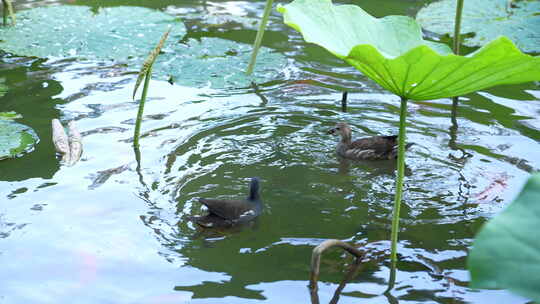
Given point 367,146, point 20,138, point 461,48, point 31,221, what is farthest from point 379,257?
point 461,48

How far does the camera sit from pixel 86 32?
28.5 feet

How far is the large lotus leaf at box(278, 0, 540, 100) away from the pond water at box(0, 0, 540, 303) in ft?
4.44

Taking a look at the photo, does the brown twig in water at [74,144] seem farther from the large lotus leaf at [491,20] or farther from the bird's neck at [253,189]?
the large lotus leaf at [491,20]

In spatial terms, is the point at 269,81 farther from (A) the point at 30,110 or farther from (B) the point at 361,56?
(B) the point at 361,56

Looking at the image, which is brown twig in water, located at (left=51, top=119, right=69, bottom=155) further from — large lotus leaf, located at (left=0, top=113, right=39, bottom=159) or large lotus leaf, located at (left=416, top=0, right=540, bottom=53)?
large lotus leaf, located at (left=416, top=0, right=540, bottom=53)

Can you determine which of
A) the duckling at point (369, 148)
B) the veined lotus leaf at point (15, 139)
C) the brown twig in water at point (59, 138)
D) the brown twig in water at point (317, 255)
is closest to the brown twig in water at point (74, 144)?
the brown twig in water at point (59, 138)

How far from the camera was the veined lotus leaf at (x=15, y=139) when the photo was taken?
243 inches

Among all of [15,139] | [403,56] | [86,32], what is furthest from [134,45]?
[403,56]

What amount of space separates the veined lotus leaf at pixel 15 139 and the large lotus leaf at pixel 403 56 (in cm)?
330

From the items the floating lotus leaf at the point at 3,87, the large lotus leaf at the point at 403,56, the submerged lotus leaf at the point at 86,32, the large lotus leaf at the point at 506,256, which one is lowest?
the floating lotus leaf at the point at 3,87

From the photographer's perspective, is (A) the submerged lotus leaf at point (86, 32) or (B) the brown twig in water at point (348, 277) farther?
(A) the submerged lotus leaf at point (86, 32)

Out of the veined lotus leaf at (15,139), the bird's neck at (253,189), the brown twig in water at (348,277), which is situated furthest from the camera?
the veined lotus leaf at (15,139)

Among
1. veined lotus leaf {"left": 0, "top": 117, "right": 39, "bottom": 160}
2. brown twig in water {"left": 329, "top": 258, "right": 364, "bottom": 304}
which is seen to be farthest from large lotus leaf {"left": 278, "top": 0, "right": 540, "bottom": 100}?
veined lotus leaf {"left": 0, "top": 117, "right": 39, "bottom": 160}

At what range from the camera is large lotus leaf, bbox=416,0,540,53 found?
8594 millimetres
